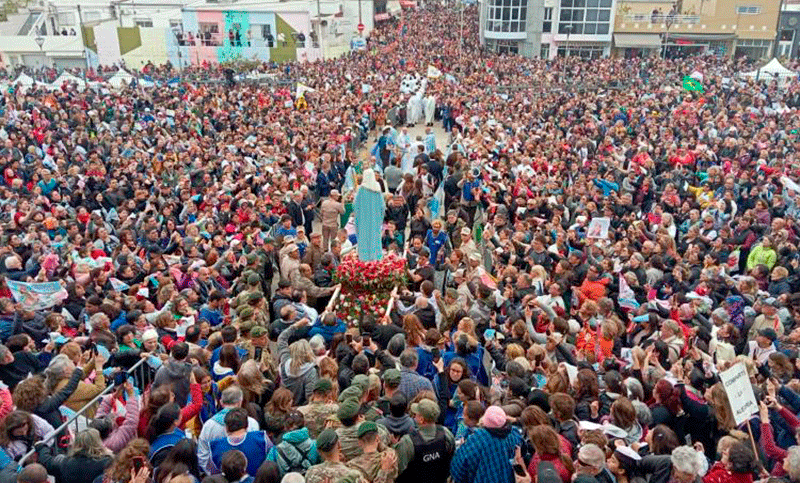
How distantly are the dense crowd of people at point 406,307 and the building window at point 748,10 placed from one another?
105ft

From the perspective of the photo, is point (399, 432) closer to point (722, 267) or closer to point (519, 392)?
point (519, 392)

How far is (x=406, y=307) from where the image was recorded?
8742 mm

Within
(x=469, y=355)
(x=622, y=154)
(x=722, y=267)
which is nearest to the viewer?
(x=469, y=355)

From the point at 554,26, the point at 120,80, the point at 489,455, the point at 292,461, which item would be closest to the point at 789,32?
the point at 554,26

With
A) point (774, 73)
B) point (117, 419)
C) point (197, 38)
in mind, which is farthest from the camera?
point (197, 38)

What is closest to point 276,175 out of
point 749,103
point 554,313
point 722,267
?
point 554,313

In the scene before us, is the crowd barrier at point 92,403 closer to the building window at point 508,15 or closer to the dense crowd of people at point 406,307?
the dense crowd of people at point 406,307

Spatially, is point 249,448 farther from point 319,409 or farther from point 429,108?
point 429,108

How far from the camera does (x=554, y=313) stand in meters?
8.00

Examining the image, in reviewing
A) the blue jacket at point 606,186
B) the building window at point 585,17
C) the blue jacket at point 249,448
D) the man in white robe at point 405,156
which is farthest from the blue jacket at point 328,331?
the building window at point 585,17

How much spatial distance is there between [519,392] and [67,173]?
12489mm

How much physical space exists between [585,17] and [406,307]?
43052 mm

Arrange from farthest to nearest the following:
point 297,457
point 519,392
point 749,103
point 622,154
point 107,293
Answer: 1. point 749,103
2. point 622,154
3. point 107,293
4. point 519,392
5. point 297,457

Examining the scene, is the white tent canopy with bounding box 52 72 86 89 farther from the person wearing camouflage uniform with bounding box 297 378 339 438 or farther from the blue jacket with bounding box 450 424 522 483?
the blue jacket with bounding box 450 424 522 483
